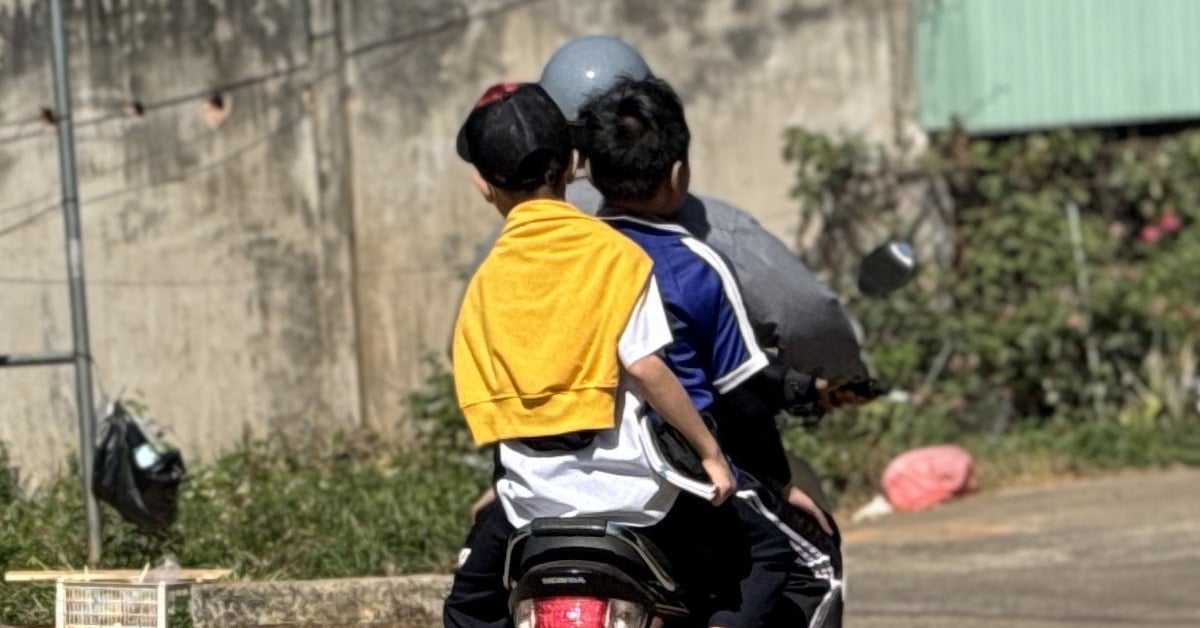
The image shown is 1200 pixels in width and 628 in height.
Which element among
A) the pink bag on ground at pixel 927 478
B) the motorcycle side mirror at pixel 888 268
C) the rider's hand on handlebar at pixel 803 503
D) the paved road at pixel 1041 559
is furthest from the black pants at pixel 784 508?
the pink bag on ground at pixel 927 478

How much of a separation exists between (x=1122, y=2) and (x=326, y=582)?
7.17m

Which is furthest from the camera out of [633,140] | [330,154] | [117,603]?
[330,154]

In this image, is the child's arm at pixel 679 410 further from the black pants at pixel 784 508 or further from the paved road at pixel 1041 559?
the paved road at pixel 1041 559

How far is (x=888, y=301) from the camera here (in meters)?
10.7

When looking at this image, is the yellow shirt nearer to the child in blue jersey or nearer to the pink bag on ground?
the child in blue jersey

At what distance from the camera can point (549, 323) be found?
3.62m

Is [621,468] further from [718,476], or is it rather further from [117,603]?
[117,603]

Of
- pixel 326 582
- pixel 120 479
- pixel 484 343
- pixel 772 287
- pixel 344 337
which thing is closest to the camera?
pixel 484 343

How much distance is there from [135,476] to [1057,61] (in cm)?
670

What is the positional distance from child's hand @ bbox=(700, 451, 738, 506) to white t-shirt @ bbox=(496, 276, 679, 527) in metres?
0.07

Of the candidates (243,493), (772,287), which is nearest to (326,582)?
(772,287)

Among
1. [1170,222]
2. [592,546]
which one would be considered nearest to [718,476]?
[592,546]

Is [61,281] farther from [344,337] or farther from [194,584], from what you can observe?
[344,337]

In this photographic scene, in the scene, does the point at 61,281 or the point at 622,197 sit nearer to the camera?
the point at 622,197
